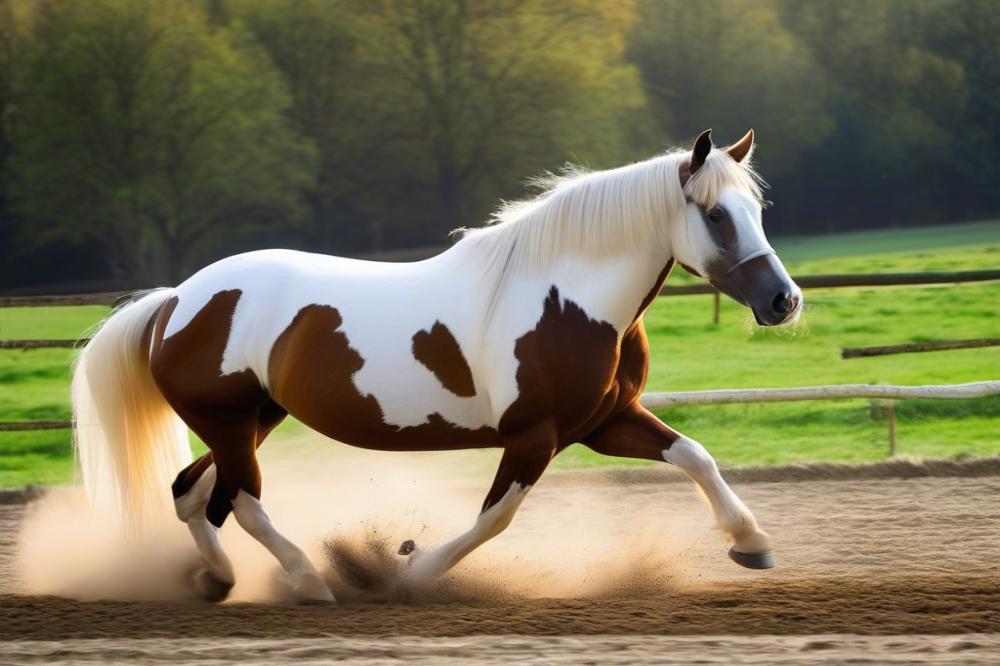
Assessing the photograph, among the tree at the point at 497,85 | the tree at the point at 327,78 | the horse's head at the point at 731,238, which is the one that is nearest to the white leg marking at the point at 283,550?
the horse's head at the point at 731,238

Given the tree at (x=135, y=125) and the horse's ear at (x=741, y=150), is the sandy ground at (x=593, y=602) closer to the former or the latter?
the horse's ear at (x=741, y=150)

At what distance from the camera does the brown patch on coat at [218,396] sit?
4.89 metres

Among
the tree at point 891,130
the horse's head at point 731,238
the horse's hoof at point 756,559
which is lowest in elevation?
the tree at point 891,130

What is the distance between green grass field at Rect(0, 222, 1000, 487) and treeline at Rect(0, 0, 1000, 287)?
6.23 meters

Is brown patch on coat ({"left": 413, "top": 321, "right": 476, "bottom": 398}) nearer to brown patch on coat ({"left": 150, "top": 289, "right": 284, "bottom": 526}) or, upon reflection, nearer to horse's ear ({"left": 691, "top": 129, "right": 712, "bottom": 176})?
brown patch on coat ({"left": 150, "top": 289, "right": 284, "bottom": 526})

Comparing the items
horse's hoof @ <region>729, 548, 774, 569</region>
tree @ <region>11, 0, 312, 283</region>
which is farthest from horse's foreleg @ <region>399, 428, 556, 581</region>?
tree @ <region>11, 0, 312, 283</region>

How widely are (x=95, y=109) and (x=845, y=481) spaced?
72.3 feet

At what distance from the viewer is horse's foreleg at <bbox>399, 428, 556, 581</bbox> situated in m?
4.38

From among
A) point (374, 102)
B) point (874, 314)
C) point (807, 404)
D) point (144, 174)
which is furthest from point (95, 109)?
point (807, 404)

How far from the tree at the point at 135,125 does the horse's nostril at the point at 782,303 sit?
23.0 metres

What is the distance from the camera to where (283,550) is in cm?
477

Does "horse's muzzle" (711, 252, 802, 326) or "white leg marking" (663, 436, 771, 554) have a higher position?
"horse's muzzle" (711, 252, 802, 326)

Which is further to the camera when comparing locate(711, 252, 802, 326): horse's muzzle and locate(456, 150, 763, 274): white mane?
locate(456, 150, 763, 274): white mane

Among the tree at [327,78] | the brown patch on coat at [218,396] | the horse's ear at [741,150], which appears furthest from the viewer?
the tree at [327,78]
